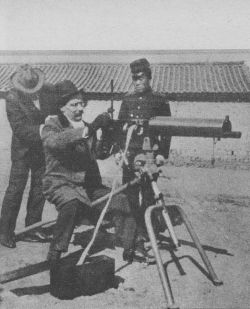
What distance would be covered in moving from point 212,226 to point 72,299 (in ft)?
9.30

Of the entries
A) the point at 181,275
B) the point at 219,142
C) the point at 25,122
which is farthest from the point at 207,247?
the point at 219,142

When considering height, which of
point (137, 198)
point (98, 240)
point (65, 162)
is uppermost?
point (65, 162)

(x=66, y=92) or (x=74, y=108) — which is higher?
(x=66, y=92)

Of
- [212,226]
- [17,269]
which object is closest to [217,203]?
[212,226]

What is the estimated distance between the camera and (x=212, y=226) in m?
5.53

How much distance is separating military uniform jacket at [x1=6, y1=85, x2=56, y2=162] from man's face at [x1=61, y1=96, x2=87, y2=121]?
77 cm

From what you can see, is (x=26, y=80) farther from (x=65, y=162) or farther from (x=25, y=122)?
(x=65, y=162)

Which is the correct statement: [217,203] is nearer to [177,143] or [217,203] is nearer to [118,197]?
[118,197]

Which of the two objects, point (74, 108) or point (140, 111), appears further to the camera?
point (140, 111)

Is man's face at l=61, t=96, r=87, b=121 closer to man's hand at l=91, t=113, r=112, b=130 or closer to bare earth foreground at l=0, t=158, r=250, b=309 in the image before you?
man's hand at l=91, t=113, r=112, b=130

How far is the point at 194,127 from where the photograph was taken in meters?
3.34

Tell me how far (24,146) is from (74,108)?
1.30 m

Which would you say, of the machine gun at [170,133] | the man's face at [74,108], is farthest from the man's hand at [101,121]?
the man's face at [74,108]

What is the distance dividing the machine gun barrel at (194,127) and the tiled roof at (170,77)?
12448mm
